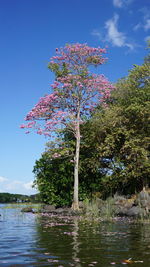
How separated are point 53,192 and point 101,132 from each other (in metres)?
7.73

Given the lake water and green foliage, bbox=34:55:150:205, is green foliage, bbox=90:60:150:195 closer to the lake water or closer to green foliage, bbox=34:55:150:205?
green foliage, bbox=34:55:150:205

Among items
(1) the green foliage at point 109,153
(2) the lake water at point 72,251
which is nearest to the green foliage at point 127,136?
(1) the green foliage at point 109,153

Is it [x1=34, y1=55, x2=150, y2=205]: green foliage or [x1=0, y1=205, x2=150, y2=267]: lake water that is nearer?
[x1=0, y1=205, x2=150, y2=267]: lake water

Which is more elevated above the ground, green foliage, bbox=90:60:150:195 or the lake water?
green foliage, bbox=90:60:150:195

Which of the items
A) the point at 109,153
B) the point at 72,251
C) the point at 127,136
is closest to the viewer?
the point at 72,251

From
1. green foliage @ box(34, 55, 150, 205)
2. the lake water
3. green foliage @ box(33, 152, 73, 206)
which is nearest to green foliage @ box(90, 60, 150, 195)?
green foliage @ box(34, 55, 150, 205)

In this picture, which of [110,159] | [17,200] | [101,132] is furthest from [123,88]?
[17,200]

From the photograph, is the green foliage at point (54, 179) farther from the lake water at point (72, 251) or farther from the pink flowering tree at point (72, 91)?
the lake water at point (72, 251)

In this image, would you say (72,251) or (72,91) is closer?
(72,251)

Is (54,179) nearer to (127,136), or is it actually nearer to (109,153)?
(109,153)

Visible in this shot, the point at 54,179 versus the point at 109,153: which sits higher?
Result: the point at 109,153

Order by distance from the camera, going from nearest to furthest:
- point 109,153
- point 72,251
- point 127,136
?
point 72,251 < point 127,136 < point 109,153

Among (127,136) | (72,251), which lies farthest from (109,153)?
(72,251)

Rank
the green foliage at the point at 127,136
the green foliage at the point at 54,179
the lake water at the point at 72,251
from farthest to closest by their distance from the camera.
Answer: the green foliage at the point at 54,179
the green foliage at the point at 127,136
the lake water at the point at 72,251
